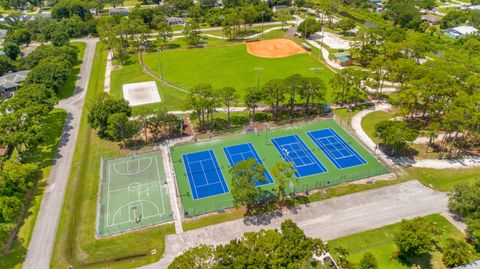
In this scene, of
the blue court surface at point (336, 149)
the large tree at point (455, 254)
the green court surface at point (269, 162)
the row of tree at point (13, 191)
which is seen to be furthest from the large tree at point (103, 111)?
the large tree at point (455, 254)

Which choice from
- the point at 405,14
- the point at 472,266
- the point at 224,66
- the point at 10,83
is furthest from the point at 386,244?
the point at 405,14

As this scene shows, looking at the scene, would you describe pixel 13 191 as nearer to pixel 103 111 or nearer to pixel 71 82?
pixel 103 111

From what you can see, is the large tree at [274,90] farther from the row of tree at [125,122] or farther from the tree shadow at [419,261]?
the tree shadow at [419,261]

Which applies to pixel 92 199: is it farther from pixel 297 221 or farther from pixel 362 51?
pixel 362 51

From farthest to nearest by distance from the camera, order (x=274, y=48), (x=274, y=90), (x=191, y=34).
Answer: (x=191, y=34), (x=274, y=48), (x=274, y=90)

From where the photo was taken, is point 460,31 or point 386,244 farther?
point 460,31

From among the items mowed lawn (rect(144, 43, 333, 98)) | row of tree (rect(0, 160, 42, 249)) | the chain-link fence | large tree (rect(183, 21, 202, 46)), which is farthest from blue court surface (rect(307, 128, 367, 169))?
large tree (rect(183, 21, 202, 46))
